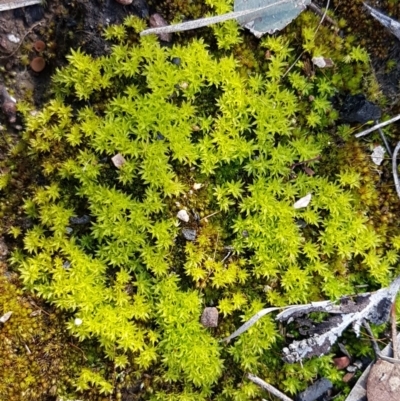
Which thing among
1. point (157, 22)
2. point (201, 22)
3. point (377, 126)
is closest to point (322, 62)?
point (377, 126)

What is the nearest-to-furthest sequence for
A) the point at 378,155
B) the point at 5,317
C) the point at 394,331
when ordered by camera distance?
the point at 5,317
the point at 394,331
the point at 378,155

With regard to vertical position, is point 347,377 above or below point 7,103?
below

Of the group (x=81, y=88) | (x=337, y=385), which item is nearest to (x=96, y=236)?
(x=81, y=88)

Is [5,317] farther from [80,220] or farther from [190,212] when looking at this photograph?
[190,212]

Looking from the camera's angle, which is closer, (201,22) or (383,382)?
(201,22)

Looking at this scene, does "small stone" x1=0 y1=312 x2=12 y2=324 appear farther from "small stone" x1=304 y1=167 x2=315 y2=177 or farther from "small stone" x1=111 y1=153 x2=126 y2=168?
"small stone" x1=304 y1=167 x2=315 y2=177

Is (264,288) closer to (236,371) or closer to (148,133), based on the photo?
(236,371)

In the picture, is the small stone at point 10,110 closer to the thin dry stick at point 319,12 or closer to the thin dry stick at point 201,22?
the thin dry stick at point 201,22
